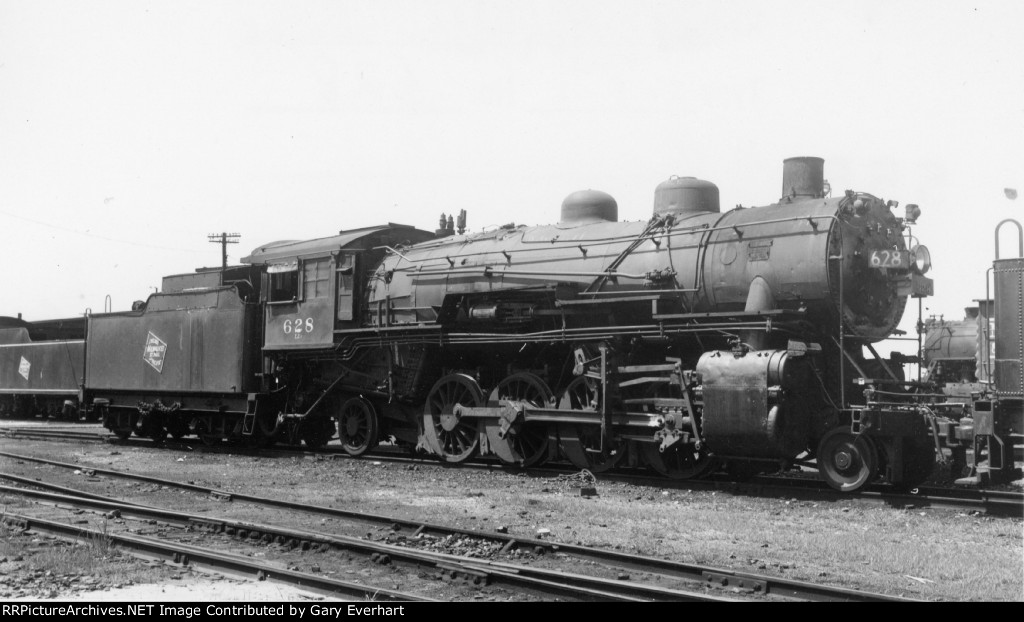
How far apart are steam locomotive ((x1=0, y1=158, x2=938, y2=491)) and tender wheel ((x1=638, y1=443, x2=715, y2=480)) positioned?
0.04 meters

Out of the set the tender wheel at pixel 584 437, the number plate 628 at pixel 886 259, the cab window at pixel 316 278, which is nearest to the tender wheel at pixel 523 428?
the tender wheel at pixel 584 437

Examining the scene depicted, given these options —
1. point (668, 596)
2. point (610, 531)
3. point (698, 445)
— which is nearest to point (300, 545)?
point (610, 531)

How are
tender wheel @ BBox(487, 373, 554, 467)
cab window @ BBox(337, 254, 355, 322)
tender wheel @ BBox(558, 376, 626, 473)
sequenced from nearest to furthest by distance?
tender wheel @ BBox(558, 376, 626, 473) → tender wheel @ BBox(487, 373, 554, 467) → cab window @ BBox(337, 254, 355, 322)

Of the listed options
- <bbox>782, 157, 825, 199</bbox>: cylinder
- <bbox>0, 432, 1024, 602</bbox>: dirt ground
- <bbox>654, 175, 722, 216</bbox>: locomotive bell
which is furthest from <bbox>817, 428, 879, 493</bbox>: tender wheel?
<bbox>654, 175, 722, 216</bbox>: locomotive bell

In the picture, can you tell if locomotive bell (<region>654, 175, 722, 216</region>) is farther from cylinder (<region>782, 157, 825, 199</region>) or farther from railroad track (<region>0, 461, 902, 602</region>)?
railroad track (<region>0, 461, 902, 602</region>)

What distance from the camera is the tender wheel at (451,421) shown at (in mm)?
13703

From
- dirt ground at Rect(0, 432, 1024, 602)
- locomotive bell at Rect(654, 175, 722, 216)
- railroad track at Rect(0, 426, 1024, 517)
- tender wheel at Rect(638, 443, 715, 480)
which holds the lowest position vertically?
dirt ground at Rect(0, 432, 1024, 602)

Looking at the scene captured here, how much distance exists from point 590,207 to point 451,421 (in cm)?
381

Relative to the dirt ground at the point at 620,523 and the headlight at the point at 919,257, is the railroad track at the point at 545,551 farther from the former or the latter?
the headlight at the point at 919,257

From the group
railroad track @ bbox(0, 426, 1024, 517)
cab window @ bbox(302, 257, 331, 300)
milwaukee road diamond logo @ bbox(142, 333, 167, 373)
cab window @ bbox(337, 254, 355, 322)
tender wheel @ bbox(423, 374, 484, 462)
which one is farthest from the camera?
milwaukee road diamond logo @ bbox(142, 333, 167, 373)

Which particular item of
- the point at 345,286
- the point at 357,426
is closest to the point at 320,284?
the point at 345,286

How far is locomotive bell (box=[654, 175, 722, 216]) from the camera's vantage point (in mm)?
12570

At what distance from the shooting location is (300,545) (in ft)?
25.3

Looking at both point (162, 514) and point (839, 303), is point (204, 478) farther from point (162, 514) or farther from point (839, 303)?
point (839, 303)
